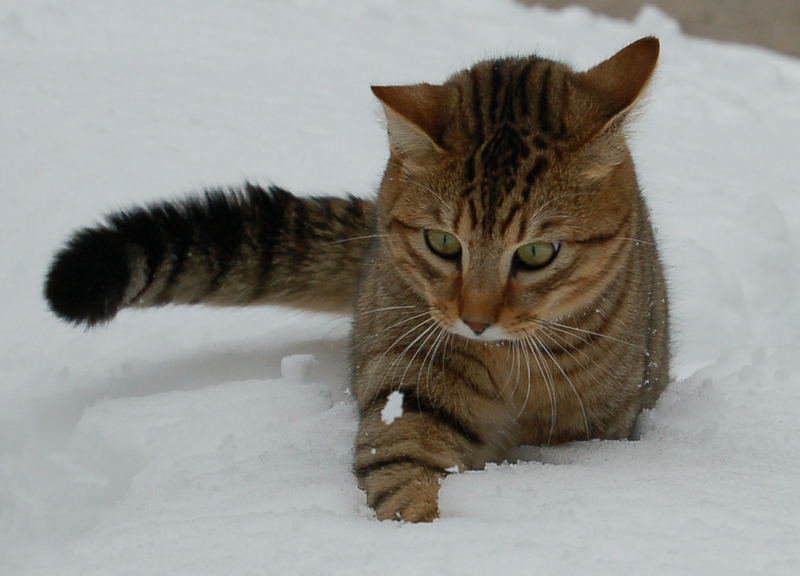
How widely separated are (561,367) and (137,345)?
133 centimetres

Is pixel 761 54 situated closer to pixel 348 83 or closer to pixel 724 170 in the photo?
pixel 724 170

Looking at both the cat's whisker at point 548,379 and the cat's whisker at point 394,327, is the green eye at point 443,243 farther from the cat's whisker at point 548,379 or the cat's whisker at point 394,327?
the cat's whisker at point 548,379

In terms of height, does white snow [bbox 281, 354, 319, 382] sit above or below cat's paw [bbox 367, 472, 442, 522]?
below

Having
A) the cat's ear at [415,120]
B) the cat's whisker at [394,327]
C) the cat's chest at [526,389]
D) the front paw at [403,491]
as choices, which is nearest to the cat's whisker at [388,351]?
the cat's whisker at [394,327]

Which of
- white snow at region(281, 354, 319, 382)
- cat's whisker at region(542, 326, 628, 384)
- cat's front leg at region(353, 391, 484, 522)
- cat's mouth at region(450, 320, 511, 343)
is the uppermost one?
cat's mouth at region(450, 320, 511, 343)

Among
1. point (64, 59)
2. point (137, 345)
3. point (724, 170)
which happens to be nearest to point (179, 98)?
point (64, 59)

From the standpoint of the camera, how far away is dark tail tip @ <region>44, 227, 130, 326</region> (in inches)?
102

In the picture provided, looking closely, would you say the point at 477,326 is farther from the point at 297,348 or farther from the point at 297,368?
the point at 297,348

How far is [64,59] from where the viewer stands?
450 centimetres

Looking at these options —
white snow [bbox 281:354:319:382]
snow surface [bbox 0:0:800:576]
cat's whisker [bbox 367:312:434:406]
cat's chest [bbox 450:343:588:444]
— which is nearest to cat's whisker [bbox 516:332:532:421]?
cat's chest [bbox 450:343:588:444]

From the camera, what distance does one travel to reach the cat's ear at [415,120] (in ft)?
7.11

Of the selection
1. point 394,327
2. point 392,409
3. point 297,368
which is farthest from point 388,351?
point 297,368

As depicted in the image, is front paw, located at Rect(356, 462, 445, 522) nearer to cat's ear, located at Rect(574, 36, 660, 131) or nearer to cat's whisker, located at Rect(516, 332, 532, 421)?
cat's whisker, located at Rect(516, 332, 532, 421)

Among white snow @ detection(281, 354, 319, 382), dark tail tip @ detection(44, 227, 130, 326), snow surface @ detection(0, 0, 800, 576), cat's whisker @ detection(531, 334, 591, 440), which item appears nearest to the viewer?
snow surface @ detection(0, 0, 800, 576)
